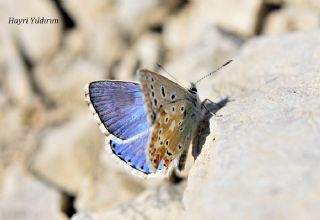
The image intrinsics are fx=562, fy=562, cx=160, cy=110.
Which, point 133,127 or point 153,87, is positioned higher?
point 153,87

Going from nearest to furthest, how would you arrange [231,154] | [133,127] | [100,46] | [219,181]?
[219,181]
[231,154]
[133,127]
[100,46]

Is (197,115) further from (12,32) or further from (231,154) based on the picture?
(12,32)

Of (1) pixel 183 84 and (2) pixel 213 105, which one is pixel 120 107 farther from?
(1) pixel 183 84

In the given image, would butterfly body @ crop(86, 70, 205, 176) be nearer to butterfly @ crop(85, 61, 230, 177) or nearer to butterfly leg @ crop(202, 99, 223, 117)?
butterfly @ crop(85, 61, 230, 177)

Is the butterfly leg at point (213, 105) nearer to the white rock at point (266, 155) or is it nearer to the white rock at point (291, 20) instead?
the white rock at point (266, 155)

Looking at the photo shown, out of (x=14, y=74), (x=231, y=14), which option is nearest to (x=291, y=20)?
(x=231, y=14)

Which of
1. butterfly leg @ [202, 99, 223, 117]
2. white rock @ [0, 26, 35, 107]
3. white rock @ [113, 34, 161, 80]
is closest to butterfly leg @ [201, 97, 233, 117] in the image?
butterfly leg @ [202, 99, 223, 117]

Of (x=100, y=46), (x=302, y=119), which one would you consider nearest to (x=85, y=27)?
(x=100, y=46)
